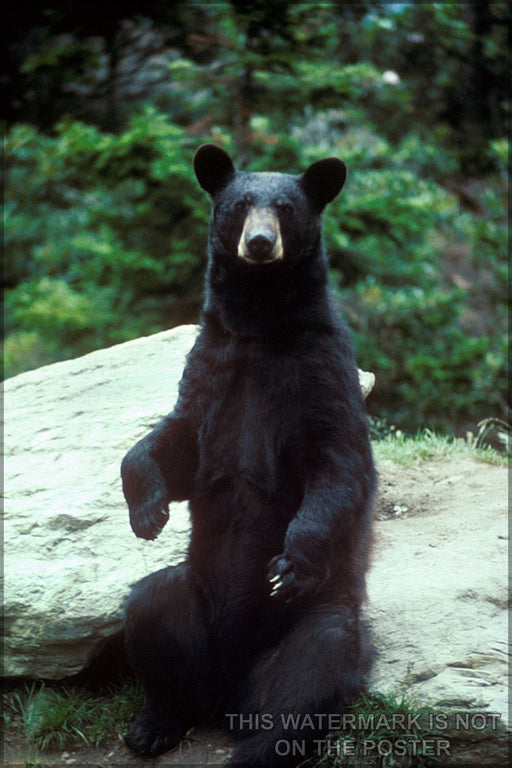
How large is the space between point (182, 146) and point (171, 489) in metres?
4.79

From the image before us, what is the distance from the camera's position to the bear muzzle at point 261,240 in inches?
104

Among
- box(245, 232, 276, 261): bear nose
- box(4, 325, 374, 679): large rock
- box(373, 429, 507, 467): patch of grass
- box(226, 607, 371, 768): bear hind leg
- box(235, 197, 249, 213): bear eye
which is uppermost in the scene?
box(235, 197, 249, 213): bear eye

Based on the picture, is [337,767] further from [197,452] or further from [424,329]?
[424,329]

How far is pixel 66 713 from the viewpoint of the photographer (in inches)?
122

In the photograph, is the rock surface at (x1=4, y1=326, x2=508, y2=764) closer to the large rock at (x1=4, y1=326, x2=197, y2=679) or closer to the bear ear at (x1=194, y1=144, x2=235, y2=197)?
the large rock at (x1=4, y1=326, x2=197, y2=679)

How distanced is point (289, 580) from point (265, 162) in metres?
5.10

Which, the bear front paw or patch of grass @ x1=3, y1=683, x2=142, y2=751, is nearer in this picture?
the bear front paw

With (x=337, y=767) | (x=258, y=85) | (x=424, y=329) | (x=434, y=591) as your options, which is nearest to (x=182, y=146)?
(x=258, y=85)

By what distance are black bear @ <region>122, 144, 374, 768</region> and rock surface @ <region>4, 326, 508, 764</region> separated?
32cm

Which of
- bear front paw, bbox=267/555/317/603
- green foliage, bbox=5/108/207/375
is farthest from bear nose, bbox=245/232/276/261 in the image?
green foliage, bbox=5/108/207/375

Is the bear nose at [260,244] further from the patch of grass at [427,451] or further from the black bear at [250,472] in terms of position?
the patch of grass at [427,451]

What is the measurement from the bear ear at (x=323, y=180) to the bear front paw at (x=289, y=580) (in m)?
1.35

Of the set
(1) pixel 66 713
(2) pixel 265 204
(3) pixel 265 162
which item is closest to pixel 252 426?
(2) pixel 265 204

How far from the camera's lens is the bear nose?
2646 millimetres
